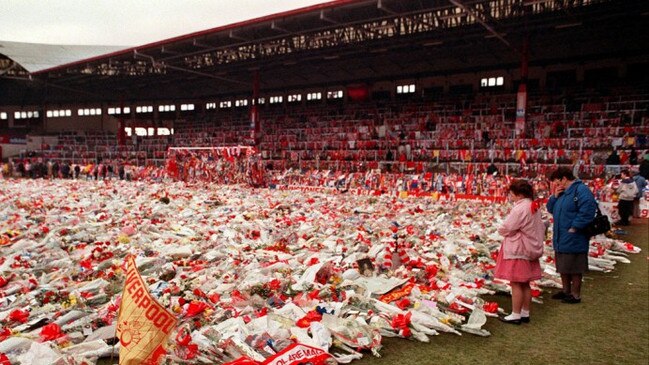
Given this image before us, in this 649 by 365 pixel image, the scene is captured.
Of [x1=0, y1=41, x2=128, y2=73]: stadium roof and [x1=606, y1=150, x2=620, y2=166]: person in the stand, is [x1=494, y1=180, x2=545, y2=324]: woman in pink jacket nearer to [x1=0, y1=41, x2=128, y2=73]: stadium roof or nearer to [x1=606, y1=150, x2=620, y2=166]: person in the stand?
[x1=606, y1=150, x2=620, y2=166]: person in the stand

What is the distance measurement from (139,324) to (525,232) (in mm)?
3921

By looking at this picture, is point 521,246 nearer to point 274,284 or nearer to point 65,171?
point 274,284

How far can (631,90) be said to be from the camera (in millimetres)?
24828

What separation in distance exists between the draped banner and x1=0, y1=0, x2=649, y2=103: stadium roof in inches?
759

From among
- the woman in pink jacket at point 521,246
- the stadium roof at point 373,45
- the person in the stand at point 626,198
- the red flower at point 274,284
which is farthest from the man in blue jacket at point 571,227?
the stadium roof at point 373,45

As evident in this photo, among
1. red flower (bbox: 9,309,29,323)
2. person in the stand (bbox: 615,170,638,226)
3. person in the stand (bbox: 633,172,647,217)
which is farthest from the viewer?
person in the stand (bbox: 633,172,647,217)

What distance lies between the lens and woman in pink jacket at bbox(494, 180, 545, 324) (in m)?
4.83

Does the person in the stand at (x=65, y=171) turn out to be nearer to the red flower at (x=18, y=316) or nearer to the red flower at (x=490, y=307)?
the red flower at (x=18, y=316)

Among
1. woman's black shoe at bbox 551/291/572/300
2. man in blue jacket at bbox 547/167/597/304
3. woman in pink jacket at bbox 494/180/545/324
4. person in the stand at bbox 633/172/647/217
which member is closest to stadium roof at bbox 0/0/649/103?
person in the stand at bbox 633/172/647/217

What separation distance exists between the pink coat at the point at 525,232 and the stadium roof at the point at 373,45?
16.3m

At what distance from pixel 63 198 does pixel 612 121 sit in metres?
23.9

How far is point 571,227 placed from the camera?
557cm

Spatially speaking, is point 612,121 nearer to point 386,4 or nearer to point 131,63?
point 386,4

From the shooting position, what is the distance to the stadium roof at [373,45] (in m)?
21.5
